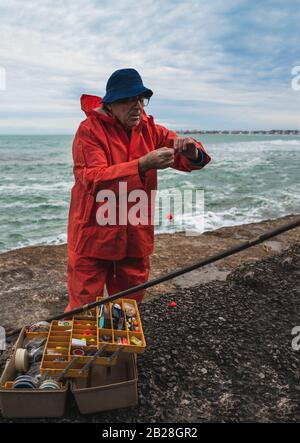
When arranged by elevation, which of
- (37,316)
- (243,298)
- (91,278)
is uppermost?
(91,278)

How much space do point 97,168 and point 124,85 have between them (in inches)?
26.2

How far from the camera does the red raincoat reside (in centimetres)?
293

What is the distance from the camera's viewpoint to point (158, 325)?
429 cm

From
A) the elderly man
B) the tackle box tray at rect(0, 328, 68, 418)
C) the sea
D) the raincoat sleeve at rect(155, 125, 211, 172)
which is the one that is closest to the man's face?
the elderly man

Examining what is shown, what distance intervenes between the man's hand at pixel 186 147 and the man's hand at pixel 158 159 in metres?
0.60

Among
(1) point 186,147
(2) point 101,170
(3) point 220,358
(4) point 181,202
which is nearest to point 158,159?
(2) point 101,170

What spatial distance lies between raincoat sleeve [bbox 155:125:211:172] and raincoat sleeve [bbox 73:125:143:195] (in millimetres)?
657

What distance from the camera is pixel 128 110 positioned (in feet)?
9.87

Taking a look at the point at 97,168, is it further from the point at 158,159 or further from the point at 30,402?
the point at 30,402

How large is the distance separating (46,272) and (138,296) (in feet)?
11.8

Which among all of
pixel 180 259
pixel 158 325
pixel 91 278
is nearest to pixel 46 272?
pixel 180 259

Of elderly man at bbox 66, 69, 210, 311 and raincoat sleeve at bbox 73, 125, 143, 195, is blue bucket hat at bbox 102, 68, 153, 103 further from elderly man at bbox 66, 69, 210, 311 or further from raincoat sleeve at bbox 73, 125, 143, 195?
raincoat sleeve at bbox 73, 125, 143, 195
